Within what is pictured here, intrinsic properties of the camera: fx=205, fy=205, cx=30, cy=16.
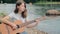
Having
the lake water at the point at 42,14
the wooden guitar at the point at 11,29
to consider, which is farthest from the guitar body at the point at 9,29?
the lake water at the point at 42,14

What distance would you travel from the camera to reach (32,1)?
223 centimetres

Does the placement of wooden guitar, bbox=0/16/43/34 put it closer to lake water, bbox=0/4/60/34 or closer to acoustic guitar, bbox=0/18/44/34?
acoustic guitar, bbox=0/18/44/34

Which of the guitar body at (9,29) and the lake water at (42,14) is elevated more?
the guitar body at (9,29)

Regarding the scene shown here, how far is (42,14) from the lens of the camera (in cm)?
234

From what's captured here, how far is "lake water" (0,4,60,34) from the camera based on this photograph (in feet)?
7.50

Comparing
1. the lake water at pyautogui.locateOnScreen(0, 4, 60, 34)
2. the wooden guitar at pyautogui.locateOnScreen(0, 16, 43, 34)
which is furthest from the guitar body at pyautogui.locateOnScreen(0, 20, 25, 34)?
the lake water at pyautogui.locateOnScreen(0, 4, 60, 34)

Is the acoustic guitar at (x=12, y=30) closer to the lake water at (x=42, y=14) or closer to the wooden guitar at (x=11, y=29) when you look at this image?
the wooden guitar at (x=11, y=29)

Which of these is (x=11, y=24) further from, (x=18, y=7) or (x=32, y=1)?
(x=32, y=1)

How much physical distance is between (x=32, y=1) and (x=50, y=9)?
0.97 ft

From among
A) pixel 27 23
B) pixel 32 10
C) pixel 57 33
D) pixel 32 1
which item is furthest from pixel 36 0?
pixel 27 23

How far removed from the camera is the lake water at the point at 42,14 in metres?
2.29

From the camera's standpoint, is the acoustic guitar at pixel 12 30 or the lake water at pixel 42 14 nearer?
the acoustic guitar at pixel 12 30

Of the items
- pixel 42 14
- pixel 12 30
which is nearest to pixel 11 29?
pixel 12 30

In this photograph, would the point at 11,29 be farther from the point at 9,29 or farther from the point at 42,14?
the point at 42,14
